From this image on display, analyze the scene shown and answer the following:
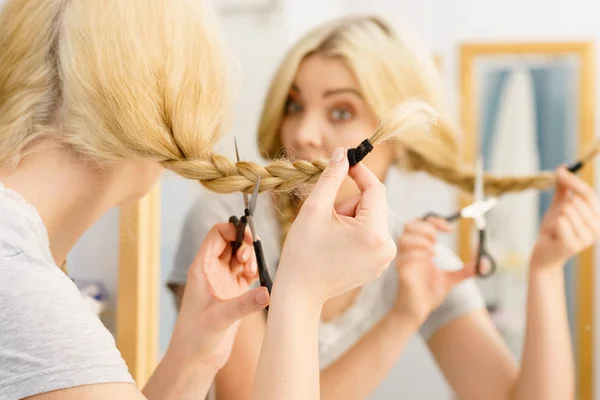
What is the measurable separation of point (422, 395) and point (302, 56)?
485mm

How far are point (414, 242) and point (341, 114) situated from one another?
16 centimetres

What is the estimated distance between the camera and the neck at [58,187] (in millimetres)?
429

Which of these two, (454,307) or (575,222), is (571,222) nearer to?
(575,222)

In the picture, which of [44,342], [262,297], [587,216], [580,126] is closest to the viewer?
[44,342]

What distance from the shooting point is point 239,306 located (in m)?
0.47

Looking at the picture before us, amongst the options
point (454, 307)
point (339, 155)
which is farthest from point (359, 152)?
point (454, 307)

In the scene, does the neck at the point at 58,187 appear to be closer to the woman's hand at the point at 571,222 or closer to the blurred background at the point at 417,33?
the blurred background at the point at 417,33

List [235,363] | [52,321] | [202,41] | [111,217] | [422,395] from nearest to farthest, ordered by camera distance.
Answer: [52,321], [202,41], [235,363], [111,217], [422,395]

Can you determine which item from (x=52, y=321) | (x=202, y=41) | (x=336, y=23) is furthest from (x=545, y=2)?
(x=52, y=321)

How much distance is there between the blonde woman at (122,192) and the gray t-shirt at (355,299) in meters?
0.15

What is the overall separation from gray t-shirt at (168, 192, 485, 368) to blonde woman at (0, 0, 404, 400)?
0.49 ft

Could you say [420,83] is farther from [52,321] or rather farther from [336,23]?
[52,321]

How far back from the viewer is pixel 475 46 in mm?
940

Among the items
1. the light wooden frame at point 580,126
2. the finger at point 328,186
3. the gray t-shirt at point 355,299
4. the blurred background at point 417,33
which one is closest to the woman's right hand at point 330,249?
the finger at point 328,186
